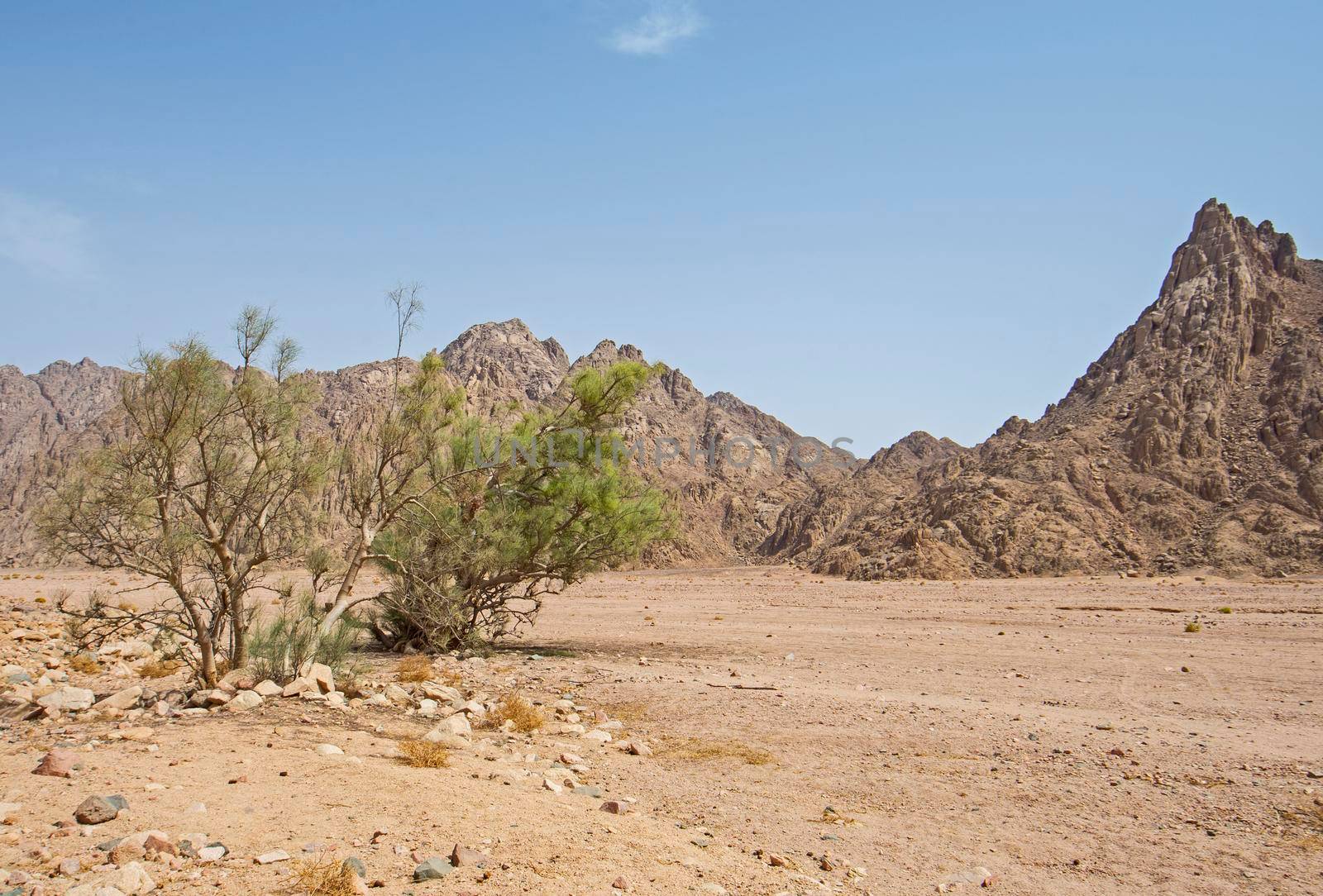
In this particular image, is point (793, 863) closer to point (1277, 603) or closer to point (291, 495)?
point (291, 495)

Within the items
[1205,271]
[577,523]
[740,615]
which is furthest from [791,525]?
[577,523]

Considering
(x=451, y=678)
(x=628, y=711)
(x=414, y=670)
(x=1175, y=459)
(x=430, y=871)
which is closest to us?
(x=430, y=871)

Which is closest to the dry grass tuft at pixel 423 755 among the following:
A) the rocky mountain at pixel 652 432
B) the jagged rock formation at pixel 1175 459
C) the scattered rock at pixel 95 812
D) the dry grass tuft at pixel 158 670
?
the scattered rock at pixel 95 812

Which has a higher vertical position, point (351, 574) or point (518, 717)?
point (351, 574)

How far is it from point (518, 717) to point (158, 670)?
685 centimetres

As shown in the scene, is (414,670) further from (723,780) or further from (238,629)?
(723,780)

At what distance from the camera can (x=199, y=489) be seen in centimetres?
1073

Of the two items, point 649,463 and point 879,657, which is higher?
point 649,463

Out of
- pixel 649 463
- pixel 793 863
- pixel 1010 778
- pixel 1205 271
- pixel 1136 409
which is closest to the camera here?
pixel 793 863

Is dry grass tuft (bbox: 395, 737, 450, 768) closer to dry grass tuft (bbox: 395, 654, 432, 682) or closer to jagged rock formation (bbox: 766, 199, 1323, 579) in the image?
dry grass tuft (bbox: 395, 654, 432, 682)

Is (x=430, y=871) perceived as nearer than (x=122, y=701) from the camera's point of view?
Yes

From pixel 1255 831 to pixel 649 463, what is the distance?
8455 cm

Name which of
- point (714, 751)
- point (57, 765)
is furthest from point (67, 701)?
point (714, 751)

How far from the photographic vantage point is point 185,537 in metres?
9.45
